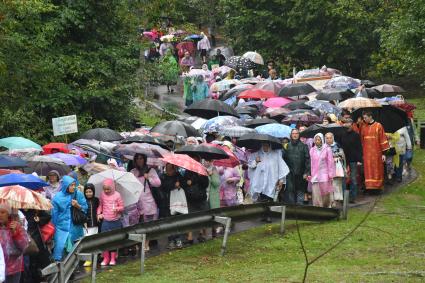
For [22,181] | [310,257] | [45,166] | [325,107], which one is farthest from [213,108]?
[22,181]

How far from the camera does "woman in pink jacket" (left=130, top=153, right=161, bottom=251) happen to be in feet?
54.9

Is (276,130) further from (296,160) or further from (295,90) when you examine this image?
(295,90)

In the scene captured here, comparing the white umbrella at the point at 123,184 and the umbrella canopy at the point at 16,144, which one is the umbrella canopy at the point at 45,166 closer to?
the white umbrella at the point at 123,184

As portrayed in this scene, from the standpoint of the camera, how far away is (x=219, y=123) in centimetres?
2230

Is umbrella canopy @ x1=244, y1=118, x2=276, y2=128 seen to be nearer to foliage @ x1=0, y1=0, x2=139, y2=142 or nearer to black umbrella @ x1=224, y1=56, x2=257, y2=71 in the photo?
foliage @ x1=0, y1=0, x2=139, y2=142

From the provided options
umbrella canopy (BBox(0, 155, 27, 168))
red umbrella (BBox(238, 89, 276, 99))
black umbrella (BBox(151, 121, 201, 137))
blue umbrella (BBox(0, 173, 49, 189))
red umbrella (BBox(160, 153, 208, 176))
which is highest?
red umbrella (BBox(238, 89, 276, 99))

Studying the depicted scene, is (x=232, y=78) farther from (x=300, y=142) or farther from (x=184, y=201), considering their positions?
(x=184, y=201)

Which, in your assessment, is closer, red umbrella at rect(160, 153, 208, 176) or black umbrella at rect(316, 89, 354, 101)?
red umbrella at rect(160, 153, 208, 176)

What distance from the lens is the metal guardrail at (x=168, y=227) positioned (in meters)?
12.4

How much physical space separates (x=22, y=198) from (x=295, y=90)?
17.1 metres

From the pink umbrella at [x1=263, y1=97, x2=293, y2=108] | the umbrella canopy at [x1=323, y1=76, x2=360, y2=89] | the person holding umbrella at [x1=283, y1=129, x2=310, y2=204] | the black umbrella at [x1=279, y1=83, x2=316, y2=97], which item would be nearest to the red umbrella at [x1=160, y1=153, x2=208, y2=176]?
the person holding umbrella at [x1=283, y1=129, x2=310, y2=204]

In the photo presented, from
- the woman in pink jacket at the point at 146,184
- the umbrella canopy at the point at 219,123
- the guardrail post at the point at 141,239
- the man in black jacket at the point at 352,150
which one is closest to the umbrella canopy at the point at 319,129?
the man in black jacket at the point at 352,150

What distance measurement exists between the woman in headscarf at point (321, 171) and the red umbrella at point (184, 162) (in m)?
3.86

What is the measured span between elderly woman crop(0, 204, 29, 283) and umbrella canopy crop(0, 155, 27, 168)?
13.7 feet
